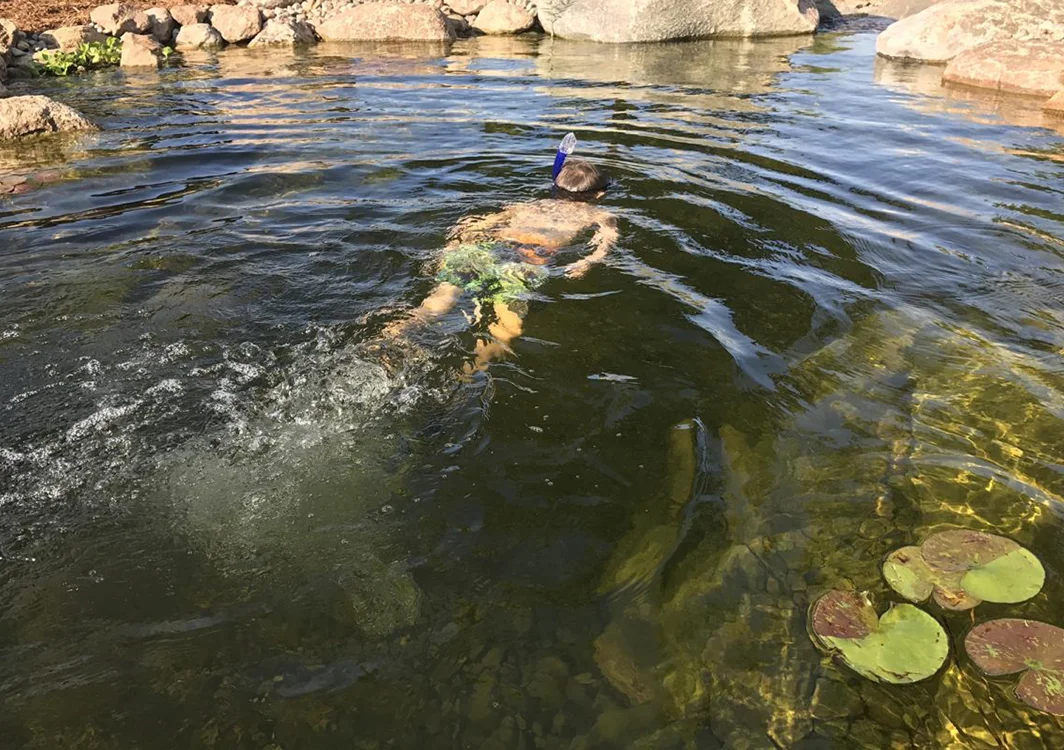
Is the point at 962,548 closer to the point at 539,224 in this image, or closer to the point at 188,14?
the point at 539,224

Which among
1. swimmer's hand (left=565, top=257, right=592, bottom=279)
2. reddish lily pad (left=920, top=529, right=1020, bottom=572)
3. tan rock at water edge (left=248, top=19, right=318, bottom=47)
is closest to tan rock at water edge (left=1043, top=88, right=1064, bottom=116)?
swimmer's hand (left=565, top=257, right=592, bottom=279)

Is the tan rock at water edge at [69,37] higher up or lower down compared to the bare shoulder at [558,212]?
higher up

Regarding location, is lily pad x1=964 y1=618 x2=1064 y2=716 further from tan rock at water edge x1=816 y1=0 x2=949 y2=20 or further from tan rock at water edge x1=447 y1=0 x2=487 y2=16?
tan rock at water edge x1=816 y1=0 x2=949 y2=20

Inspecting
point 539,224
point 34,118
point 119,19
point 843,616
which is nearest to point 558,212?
point 539,224

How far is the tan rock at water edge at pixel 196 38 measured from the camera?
641 inches

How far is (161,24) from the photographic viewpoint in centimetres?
1620

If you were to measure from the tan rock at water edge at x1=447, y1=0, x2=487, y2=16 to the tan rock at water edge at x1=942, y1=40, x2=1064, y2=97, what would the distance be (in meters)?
12.2

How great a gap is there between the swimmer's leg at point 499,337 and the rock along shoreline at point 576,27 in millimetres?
9995

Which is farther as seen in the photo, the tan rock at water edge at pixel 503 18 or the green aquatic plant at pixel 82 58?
the tan rock at water edge at pixel 503 18

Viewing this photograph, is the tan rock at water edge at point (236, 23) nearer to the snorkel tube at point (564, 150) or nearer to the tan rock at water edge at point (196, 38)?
the tan rock at water edge at point (196, 38)

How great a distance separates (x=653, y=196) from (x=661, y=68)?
864cm

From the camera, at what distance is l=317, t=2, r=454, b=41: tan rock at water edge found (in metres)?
17.1

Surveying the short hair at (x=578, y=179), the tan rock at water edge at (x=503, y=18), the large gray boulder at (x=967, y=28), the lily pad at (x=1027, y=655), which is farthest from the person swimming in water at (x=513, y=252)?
the tan rock at water edge at (x=503, y=18)

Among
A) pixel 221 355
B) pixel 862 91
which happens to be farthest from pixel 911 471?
pixel 862 91
